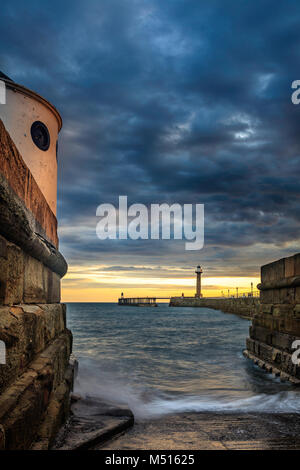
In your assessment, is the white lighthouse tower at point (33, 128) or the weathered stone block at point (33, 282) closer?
the weathered stone block at point (33, 282)

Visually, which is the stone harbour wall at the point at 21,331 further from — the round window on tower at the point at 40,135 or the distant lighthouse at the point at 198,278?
the distant lighthouse at the point at 198,278

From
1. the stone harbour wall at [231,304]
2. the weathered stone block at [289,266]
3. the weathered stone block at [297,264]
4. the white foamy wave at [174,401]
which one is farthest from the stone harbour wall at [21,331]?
the stone harbour wall at [231,304]

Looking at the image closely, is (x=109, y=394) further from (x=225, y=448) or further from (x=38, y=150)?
(x=38, y=150)

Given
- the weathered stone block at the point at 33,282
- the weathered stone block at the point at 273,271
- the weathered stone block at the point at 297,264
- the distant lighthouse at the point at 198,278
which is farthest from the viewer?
the distant lighthouse at the point at 198,278

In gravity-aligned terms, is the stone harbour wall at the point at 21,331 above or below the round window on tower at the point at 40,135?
below

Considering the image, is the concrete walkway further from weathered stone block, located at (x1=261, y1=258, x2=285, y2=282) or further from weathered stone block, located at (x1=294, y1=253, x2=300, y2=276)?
weathered stone block, located at (x1=261, y1=258, x2=285, y2=282)

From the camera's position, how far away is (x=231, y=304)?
5141 centimetres

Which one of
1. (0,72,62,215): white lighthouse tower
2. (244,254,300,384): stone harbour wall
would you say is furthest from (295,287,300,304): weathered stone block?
(0,72,62,215): white lighthouse tower

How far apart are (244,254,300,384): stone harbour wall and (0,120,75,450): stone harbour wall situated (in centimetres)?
→ 421

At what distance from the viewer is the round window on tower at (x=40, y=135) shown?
5.42m

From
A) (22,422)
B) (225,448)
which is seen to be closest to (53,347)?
(22,422)

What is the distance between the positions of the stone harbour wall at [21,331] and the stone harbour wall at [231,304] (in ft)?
106

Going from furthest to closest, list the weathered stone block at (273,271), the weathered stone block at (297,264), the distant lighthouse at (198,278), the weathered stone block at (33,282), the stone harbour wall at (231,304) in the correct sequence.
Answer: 1. the distant lighthouse at (198,278)
2. the stone harbour wall at (231,304)
3. the weathered stone block at (273,271)
4. the weathered stone block at (297,264)
5. the weathered stone block at (33,282)

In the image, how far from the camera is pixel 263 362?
7.72 metres
